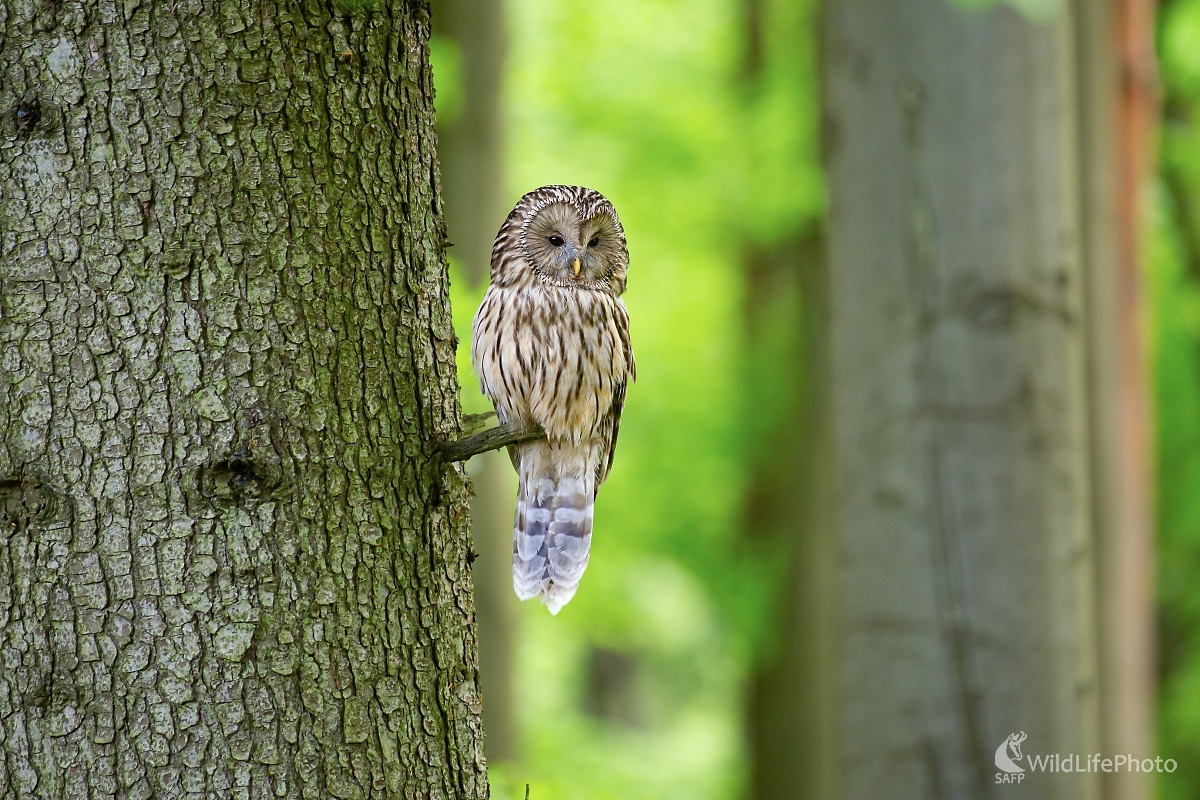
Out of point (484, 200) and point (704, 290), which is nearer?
point (484, 200)

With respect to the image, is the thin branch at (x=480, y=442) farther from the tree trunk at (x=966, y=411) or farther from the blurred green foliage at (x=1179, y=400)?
the blurred green foliage at (x=1179, y=400)

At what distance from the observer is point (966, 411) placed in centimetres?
419

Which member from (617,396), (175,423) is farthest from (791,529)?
(175,423)

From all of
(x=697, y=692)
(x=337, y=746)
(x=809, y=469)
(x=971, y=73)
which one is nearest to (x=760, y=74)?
(x=809, y=469)

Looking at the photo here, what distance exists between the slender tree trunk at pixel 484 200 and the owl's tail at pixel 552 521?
2.48 metres

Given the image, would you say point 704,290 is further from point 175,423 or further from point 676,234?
point 175,423

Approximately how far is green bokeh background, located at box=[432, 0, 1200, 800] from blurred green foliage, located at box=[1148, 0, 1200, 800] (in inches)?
0.7

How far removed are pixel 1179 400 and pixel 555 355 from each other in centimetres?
728

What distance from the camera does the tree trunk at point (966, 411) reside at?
4105mm

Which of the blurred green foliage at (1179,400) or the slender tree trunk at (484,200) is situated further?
the blurred green foliage at (1179,400)

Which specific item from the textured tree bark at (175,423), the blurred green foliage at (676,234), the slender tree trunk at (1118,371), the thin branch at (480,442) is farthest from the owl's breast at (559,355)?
the blurred green foliage at (676,234)

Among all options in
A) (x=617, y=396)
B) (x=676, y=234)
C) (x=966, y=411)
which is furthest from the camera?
(x=676, y=234)

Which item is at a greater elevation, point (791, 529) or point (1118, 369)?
point (1118, 369)

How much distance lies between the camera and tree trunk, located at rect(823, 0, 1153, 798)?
4.11 meters
